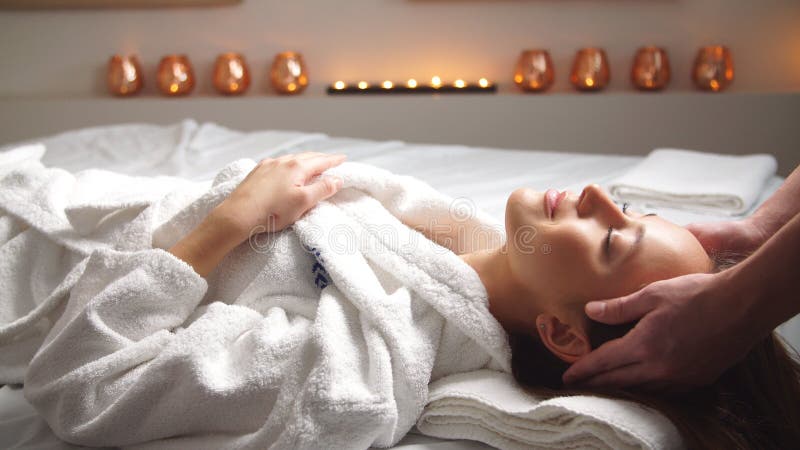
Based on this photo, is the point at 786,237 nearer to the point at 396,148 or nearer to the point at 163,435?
the point at 163,435

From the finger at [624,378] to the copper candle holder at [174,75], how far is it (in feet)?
9.97

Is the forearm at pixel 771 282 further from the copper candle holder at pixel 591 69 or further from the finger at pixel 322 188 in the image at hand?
the copper candle holder at pixel 591 69

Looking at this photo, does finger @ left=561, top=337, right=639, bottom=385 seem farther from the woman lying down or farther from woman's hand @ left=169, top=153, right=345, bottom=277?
woman's hand @ left=169, top=153, right=345, bottom=277

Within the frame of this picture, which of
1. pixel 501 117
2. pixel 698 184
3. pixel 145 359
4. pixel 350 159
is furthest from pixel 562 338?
pixel 501 117

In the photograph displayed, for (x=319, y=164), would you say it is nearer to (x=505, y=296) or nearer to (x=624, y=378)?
(x=505, y=296)

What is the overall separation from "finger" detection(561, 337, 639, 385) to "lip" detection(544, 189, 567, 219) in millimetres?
231

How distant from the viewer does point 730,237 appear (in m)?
1.17

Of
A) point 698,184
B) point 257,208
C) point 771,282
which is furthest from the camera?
point 698,184

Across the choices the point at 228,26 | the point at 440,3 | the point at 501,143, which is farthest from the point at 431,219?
the point at 228,26

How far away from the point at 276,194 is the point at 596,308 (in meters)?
0.53

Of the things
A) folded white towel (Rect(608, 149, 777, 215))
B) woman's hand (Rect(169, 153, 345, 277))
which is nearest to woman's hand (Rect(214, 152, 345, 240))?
woman's hand (Rect(169, 153, 345, 277))

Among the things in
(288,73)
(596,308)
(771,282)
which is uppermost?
(771,282)

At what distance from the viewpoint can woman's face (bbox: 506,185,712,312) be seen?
1.00 metres

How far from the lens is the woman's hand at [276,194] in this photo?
3.67 feet
